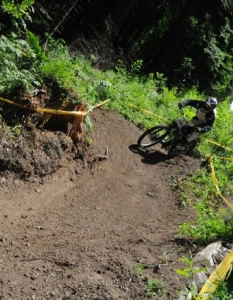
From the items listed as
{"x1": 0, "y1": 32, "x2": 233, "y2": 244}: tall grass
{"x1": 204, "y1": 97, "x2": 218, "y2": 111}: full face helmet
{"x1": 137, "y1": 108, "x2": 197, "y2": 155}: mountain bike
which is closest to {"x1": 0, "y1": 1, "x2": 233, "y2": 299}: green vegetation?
{"x1": 0, "y1": 32, "x2": 233, "y2": 244}: tall grass

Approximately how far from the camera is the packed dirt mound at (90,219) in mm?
4758

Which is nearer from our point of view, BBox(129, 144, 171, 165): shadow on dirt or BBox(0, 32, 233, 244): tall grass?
BBox(0, 32, 233, 244): tall grass

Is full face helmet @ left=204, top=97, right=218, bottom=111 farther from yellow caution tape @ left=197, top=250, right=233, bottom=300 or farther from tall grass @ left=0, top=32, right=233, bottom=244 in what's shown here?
yellow caution tape @ left=197, top=250, right=233, bottom=300

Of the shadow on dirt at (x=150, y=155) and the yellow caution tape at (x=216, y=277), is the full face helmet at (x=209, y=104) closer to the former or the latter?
the shadow on dirt at (x=150, y=155)

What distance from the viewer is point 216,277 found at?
490 cm

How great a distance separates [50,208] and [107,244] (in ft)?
5.21

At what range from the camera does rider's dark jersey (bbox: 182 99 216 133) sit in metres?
10.4

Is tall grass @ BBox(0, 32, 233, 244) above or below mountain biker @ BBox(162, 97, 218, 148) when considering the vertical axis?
below

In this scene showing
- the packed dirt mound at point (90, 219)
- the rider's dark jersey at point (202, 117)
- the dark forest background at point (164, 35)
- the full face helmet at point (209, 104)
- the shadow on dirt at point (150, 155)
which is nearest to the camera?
the packed dirt mound at point (90, 219)

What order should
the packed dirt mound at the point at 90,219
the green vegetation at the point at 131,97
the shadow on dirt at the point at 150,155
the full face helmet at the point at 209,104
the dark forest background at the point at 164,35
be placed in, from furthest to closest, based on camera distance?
the dark forest background at the point at 164,35 < the shadow on dirt at the point at 150,155 < the full face helmet at the point at 209,104 < the green vegetation at the point at 131,97 < the packed dirt mound at the point at 90,219

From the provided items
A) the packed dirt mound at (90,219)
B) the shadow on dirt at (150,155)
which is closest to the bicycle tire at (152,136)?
the shadow on dirt at (150,155)

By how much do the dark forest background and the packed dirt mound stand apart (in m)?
6.53

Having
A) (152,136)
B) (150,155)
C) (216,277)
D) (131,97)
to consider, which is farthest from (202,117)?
(216,277)

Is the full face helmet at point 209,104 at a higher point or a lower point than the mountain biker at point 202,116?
higher
